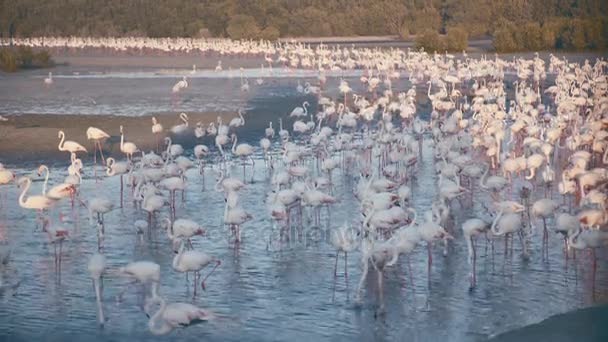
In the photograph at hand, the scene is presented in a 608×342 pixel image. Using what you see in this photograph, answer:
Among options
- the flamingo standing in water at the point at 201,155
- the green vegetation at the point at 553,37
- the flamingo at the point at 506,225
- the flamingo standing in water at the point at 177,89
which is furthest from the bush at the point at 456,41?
the flamingo at the point at 506,225

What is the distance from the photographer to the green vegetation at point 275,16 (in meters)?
53.3

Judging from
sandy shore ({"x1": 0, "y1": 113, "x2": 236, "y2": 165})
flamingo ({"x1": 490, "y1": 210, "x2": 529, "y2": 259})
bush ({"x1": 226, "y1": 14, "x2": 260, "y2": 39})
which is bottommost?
flamingo ({"x1": 490, "y1": 210, "x2": 529, "y2": 259})

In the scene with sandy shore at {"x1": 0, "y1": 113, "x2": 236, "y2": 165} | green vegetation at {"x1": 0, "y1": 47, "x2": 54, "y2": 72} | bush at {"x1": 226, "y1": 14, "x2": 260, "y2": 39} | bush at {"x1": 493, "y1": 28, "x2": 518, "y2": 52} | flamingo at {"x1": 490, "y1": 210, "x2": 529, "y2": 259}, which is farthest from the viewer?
bush at {"x1": 226, "y1": 14, "x2": 260, "y2": 39}

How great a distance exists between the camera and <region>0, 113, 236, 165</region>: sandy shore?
618 inches

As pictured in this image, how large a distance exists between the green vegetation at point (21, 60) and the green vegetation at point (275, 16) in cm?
1884

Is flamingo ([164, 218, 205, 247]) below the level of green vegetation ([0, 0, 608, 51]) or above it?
below

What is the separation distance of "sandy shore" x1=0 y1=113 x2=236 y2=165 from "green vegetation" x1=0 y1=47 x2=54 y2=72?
14.1 m

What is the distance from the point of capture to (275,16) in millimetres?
60469

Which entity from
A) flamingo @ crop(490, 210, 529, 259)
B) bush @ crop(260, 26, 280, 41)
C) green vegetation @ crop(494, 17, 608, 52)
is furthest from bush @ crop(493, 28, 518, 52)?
flamingo @ crop(490, 210, 529, 259)

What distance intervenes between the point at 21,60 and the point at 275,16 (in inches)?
1054

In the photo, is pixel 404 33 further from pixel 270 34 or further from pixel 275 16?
pixel 275 16

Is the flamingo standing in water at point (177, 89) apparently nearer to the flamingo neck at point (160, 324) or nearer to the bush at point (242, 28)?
the flamingo neck at point (160, 324)

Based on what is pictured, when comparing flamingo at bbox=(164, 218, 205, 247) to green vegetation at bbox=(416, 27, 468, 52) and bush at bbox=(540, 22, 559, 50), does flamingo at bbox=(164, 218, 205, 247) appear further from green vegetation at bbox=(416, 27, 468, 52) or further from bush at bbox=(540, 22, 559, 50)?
bush at bbox=(540, 22, 559, 50)

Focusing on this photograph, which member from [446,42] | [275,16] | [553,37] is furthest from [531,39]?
[275,16]
